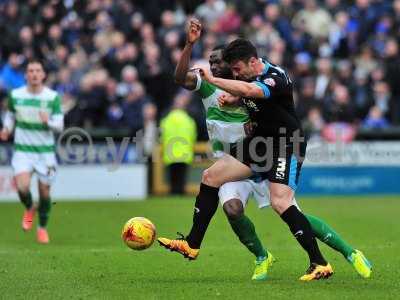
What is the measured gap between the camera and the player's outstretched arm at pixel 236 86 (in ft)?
28.4

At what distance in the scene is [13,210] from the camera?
18.6m

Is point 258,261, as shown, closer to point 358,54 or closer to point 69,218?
point 69,218

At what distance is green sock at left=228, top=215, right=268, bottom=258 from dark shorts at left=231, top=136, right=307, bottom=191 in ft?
1.45

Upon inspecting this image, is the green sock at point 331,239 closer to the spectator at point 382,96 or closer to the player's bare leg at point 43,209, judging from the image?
the player's bare leg at point 43,209

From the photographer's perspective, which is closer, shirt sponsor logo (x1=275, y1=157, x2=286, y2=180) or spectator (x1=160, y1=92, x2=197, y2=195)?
shirt sponsor logo (x1=275, y1=157, x2=286, y2=180)

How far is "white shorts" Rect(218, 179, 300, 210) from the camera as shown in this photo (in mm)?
9711

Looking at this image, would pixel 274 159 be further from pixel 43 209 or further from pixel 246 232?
pixel 43 209

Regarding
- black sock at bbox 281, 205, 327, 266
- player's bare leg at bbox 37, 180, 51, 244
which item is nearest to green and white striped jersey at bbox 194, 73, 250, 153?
black sock at bbox 281, 205, 327, 266

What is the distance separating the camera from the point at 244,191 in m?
9.80

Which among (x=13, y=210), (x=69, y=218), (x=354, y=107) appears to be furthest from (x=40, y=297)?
(x=354, y=107)

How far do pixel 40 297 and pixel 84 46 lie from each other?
45.4 feet

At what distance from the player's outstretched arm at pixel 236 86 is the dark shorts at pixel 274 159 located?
70 centimetres

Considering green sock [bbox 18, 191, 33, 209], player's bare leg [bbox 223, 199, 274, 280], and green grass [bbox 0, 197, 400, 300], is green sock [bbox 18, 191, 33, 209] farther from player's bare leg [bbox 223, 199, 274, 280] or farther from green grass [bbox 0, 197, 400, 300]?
player's bare leg [bbox 223, 199, 274, 280]

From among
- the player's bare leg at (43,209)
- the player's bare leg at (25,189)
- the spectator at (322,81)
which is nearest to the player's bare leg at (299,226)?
the player's bare leg at (43,209)
